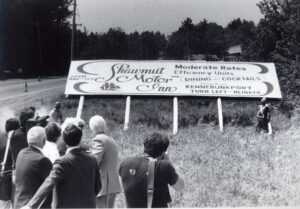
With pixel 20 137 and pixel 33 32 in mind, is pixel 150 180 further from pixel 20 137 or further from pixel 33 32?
pixel 33 32

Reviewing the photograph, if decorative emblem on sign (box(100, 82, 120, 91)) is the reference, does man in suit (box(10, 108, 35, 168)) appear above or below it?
below

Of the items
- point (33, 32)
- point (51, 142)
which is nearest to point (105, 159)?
point (51, 142)

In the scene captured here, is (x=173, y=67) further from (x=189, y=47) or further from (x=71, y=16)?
(x=71, y=16)

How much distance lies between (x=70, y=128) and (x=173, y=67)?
301 inches

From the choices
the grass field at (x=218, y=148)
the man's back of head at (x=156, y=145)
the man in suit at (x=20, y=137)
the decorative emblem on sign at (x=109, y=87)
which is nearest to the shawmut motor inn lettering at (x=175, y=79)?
the decorative emblem on sign at (x=109, y=87)

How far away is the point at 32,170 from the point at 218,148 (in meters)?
4.91

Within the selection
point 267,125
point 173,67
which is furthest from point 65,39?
point 267,125

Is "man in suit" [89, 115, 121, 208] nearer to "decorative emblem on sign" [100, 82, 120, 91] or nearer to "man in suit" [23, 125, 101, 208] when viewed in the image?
"man in suit" [23, 125, 101, 208]

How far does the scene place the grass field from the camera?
222 inches

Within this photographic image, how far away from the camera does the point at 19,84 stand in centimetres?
723

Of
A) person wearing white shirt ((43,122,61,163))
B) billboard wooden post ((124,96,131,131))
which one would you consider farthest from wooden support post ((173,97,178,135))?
person wearing white shirt ((43,122,61,163))

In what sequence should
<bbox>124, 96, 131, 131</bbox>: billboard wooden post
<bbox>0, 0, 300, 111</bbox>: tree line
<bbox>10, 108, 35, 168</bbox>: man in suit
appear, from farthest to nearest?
Answer: 1. <bbox>124, 96, 131, 131</bbox>: billboard wooden post
2. <bbox>0, 0, 300, 111</bbox>: tree line
3. <bbox>10, 108, 35, 168</bbox>: man in suit

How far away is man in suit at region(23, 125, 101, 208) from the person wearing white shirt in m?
0.45

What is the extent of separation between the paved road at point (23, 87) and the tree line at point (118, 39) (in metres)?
0.20
